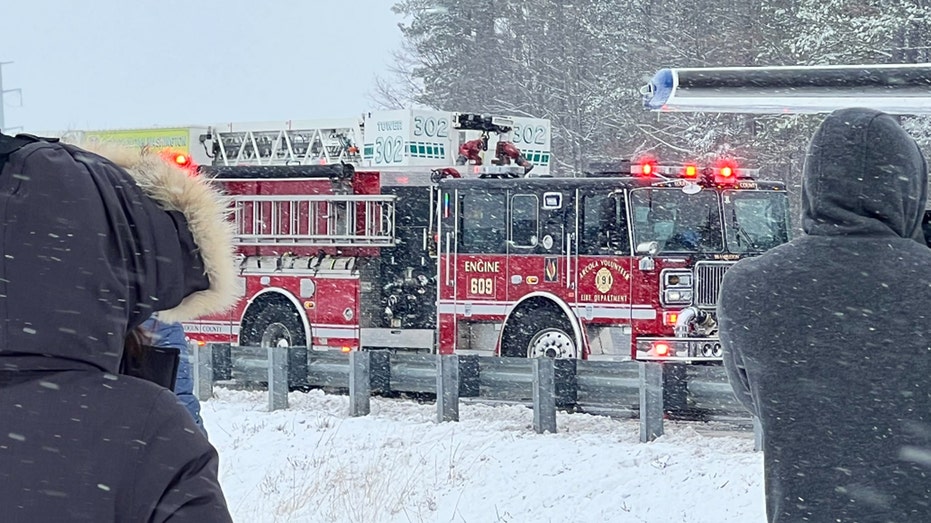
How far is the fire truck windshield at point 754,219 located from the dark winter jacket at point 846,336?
11761 millimetres

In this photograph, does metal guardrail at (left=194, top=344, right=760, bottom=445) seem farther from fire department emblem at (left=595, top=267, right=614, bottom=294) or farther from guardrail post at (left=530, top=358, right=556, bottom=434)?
fire department emblem at (left=595, top=267, right=614, bottom=294)

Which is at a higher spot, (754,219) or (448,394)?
(754,219)

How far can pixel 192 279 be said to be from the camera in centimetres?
216

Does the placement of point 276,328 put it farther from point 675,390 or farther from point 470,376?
point 675,390

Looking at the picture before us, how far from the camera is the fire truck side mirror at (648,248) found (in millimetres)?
14620

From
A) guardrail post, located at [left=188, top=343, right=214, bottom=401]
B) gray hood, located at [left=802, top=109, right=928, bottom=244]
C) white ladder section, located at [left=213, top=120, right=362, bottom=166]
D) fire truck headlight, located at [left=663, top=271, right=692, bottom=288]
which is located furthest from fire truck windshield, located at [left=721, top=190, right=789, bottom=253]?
gray hood, located at [left=802, top=109, right=928, bottom=244]

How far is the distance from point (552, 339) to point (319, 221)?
386cm

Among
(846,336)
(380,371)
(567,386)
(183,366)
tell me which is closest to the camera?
(846,336)

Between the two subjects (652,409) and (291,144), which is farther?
(291,144)

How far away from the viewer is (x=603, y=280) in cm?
1478

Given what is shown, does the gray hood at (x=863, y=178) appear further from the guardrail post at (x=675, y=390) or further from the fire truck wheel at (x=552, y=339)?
the fire truck wheel at (x=552, y=339)

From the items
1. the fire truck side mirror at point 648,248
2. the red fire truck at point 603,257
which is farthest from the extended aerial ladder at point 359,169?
the fire truck side mirror at point 648,248

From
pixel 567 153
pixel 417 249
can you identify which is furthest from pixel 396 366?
pixel 567 153

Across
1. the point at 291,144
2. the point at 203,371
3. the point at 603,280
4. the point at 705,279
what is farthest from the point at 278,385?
the point at 291,144
